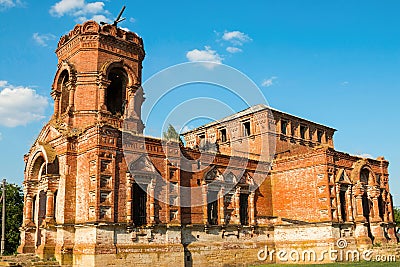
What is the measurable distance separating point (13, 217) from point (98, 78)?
16844 millimetres

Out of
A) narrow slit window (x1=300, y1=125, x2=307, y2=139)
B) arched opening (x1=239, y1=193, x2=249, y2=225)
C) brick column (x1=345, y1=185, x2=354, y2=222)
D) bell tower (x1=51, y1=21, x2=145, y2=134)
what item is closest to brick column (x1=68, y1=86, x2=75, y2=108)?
bell tower (x1=51, y1=21, x2=145, y2=134)

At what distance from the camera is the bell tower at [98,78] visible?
24031 millimetres

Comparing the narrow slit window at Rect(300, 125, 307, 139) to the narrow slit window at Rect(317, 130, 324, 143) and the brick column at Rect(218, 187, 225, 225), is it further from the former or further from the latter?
the brick column at Rect(218, 187, 225, 225)

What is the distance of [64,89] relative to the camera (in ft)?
85.0

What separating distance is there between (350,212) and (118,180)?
A: 15343mm

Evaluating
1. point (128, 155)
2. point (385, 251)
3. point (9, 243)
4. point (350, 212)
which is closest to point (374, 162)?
point (350, 212)

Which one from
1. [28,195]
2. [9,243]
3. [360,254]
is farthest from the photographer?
[9,243]

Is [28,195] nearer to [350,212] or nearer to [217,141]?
[217,141]

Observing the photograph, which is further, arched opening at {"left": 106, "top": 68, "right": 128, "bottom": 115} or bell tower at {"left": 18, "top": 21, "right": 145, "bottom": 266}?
arched opening at {"left": 106, "top": 68, "right": 128, "bottom": 115}

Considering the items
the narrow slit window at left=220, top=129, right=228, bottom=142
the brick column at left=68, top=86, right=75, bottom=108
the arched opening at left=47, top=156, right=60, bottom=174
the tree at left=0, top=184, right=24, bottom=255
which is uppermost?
the brick column at left=68, top=86, right=75, bottom=108

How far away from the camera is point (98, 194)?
19719mm

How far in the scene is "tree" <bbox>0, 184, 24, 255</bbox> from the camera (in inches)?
1304

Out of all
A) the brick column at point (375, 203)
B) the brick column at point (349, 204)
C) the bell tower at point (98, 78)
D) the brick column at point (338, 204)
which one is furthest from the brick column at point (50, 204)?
the brick column at point (375, 203)

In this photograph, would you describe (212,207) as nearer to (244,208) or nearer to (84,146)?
(244,208)
